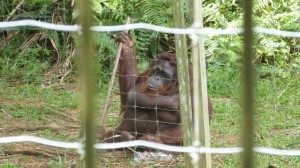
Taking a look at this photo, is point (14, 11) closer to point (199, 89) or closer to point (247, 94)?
point (199, 89)

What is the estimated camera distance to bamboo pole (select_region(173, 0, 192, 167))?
3318 millimetres

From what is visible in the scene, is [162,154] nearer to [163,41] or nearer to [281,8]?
[163,41]

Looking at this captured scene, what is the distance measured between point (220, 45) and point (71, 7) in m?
1.83

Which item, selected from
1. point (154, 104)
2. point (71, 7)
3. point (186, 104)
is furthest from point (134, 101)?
point (71, 7)

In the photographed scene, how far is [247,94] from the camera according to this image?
0.70 metres

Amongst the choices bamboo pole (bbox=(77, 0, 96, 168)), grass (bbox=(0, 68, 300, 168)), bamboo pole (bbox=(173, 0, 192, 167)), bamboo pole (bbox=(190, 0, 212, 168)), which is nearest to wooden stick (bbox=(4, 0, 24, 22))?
grass (bbox=(0, 68, 300, 168))

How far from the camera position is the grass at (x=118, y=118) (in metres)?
4.88

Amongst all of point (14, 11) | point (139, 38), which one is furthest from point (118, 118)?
point (14, 11)

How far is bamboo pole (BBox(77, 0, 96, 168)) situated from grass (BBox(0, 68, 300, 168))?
154 inches

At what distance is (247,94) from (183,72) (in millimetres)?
2731

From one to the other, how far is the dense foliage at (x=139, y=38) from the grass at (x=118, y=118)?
28cm

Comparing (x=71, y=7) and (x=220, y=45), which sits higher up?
(x=71, y=7)

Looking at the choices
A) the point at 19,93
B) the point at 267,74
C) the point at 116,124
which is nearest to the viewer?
the point at 116,124

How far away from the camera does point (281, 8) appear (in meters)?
7.89
